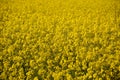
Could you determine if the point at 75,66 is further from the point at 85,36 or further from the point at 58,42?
the point at 85,36

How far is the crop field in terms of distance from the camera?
18.8ft

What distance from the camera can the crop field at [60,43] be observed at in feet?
18.8

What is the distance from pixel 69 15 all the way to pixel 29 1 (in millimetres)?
3530

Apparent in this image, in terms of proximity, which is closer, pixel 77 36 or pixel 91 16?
pixel 77 36

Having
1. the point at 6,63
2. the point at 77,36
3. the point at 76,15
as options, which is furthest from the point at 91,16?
the point at 6,63

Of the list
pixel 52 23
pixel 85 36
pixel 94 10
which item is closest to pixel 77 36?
pixel 85 36

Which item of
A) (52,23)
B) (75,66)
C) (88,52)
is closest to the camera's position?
(75,66)

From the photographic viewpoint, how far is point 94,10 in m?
10.4

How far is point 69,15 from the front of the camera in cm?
966

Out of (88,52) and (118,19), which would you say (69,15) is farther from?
(88,52)

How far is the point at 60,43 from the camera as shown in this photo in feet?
22.6

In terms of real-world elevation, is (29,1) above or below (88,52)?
above

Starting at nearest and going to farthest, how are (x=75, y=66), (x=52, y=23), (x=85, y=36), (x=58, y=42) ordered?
(x=75, y=66), (x=58, y=42), (x=85, y=36), (x=52, y=23)

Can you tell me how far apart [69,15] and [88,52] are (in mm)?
3665
